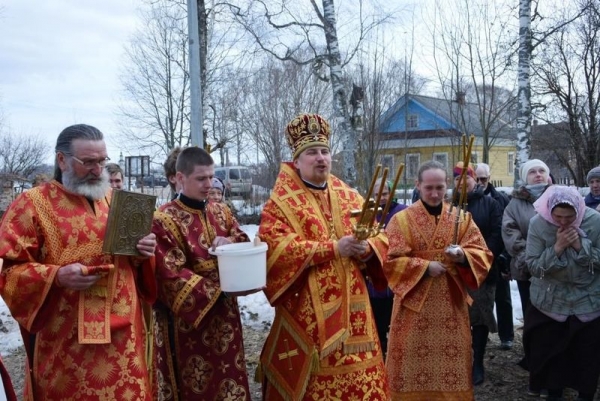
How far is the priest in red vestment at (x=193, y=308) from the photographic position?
11.1ft

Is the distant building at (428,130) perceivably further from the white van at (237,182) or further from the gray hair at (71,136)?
the gray hair at (71,136)

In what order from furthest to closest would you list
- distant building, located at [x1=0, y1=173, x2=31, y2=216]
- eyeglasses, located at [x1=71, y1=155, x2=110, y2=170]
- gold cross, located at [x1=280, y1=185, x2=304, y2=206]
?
distant building, located at [x1=0, y1=173, x2=31, y2=216] → gold cross, located at [x1=280, y1=185, x2=304, y2=206] → eyeglasses, located at [x1=71, y1=155, x2=110, y2=170]

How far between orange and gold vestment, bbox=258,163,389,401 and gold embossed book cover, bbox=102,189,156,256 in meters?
0.91

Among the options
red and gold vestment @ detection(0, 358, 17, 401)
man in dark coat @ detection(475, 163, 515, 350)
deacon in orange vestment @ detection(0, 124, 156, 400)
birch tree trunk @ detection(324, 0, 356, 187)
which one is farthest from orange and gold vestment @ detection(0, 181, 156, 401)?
birch tree trunk @ detection(324, 0, 356, 187)

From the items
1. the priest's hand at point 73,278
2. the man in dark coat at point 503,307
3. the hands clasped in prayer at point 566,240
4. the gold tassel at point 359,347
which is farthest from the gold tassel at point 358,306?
the man in dark coat at point 503,307

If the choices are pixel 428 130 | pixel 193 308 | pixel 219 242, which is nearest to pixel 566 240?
pixel 219 242

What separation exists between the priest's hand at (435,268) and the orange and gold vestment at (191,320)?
1562 mm

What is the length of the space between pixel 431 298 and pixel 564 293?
117 centimetres

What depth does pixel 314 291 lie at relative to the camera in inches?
142

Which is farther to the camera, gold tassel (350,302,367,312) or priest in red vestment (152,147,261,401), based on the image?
gold tassel (350,302,367,312)

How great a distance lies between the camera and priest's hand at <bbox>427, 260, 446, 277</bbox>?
4.30 metres

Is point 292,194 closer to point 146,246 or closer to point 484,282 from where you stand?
point 146,246

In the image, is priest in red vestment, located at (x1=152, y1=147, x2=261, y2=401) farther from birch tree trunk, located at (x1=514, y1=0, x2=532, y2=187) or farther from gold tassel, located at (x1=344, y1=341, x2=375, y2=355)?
birch tree trunk, located at (x1=514, y1=0, x2=532, y2=187)

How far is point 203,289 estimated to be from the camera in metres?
3.38
